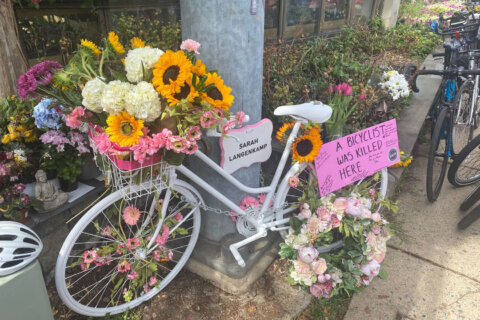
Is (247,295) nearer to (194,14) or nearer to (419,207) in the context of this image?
(194,14)

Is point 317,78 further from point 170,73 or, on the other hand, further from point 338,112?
point 170,73

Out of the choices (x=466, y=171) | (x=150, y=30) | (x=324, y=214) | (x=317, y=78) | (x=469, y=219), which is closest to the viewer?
(x=324, y=214)

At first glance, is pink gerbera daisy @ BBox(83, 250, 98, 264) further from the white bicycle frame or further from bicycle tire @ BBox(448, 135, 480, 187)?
bicycle tire @ BBox(448, 135, 480, 187)

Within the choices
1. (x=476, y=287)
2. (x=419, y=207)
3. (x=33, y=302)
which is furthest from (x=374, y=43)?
(x=33, y=302)

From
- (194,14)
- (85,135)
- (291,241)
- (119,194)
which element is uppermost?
(194,14)

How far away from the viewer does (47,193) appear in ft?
7.07

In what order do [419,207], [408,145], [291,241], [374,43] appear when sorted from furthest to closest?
[374,43]
[408,145]
[419,207]
[291,241]

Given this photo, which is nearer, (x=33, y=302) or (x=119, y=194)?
(x=33, y=302)

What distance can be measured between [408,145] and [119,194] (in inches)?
126

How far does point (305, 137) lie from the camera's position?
6.98ft

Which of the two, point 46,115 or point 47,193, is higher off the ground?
point 46,115

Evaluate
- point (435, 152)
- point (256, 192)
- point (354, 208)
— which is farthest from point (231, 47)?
point (435, 152)

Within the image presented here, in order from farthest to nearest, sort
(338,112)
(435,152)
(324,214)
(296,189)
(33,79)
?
(435,152)
(296,189)
(338,112)
(324,214)
(33,79)

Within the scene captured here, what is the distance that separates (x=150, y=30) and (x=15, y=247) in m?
2.69
